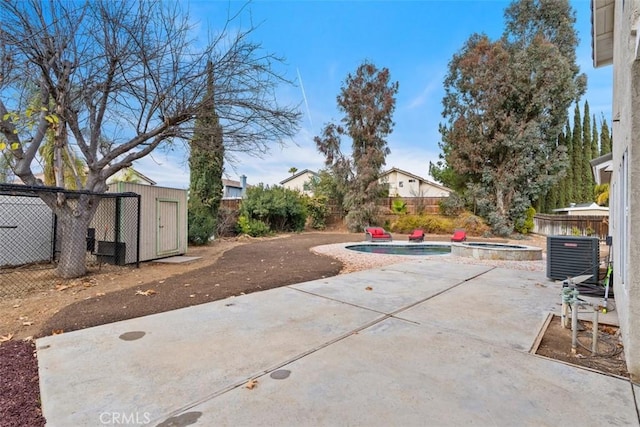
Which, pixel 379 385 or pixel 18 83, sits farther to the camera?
pixel 18 83

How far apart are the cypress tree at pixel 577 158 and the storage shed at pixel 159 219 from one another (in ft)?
98.8

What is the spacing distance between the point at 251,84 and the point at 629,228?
6.93 meters

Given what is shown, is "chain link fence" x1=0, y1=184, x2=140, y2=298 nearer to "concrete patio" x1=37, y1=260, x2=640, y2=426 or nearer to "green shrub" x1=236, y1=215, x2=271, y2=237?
"concrete patio" x1=37, y1=260, x2=640, y2=426

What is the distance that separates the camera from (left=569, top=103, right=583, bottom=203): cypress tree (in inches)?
1029

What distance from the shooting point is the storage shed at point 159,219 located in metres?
8.58

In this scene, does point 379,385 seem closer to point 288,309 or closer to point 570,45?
point 288,309

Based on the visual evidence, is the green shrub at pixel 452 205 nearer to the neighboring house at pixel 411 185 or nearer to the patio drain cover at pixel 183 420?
the neighboring house at pixel 411 185

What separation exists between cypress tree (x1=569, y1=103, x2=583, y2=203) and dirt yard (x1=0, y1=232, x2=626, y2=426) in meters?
25.5

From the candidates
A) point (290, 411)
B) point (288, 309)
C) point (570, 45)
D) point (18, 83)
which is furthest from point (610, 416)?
point (570, 45)

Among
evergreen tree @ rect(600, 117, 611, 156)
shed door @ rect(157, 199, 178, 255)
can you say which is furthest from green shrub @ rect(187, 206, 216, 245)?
evergreen tree @ rect(600, 117, 611, 156)

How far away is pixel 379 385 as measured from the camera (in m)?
2.48

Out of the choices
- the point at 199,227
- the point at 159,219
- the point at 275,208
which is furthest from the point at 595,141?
Answer: the point at 159,219

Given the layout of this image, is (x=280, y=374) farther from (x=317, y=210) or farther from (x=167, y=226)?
(x=317, y=210)

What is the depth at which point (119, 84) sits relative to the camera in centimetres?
659
